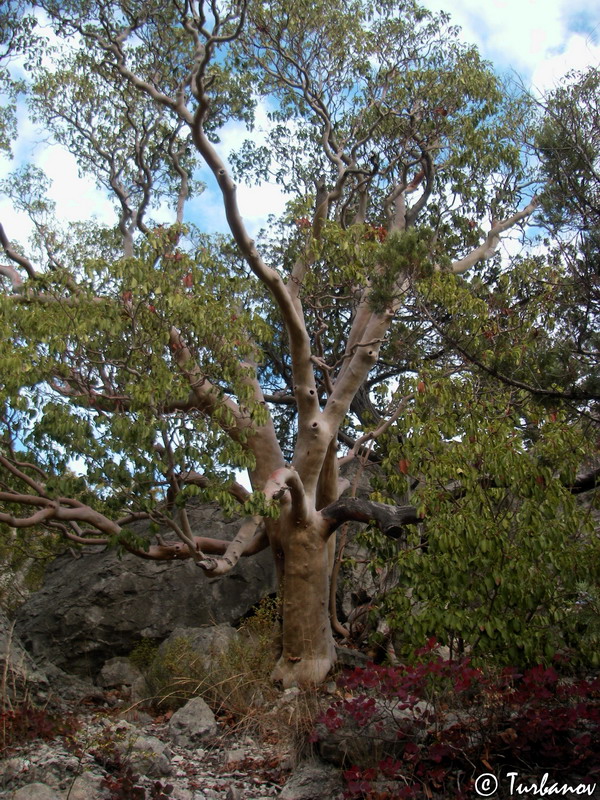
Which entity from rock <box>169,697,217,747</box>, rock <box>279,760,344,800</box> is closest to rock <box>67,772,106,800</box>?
rock <box>279,760,344,800</box>

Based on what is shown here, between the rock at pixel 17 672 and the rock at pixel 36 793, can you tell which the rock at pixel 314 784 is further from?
the rock at pixel 17 672

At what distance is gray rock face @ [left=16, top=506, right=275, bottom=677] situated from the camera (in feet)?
35.5

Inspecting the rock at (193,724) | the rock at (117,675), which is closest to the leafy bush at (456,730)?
the rock at (193,724)

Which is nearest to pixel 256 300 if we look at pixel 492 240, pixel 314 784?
pixel 492 240

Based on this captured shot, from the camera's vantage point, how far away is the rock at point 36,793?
191 inches

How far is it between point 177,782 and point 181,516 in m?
3.32

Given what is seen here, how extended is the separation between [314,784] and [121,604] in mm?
6071

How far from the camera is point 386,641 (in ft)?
33.1

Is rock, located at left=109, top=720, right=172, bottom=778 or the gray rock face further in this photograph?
the gray rock face

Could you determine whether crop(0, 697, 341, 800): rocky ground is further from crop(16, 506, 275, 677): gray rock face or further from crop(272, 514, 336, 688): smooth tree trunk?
crop(16, 506, 275, 677): gray rock face

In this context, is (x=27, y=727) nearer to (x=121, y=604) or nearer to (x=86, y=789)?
(x=86, y=789)

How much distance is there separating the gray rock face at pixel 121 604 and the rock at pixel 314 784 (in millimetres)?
5235

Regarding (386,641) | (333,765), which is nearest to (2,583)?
(386,641)

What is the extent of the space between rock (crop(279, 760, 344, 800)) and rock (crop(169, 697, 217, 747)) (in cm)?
153
